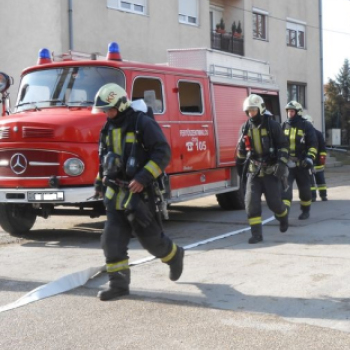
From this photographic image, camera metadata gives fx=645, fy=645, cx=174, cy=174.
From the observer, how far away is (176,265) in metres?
5.85

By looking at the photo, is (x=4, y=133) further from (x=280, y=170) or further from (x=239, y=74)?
(x=239, y=74)

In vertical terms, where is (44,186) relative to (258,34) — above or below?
below

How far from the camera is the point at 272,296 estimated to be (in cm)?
551

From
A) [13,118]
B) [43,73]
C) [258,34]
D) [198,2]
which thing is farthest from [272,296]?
[258,34]

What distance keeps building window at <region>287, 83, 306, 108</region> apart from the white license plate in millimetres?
22565

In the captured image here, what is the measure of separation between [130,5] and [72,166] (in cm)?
1361

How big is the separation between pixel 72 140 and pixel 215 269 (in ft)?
9.09

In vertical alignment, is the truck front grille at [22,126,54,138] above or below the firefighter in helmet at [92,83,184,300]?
above

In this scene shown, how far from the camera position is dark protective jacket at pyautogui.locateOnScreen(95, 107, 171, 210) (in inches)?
217

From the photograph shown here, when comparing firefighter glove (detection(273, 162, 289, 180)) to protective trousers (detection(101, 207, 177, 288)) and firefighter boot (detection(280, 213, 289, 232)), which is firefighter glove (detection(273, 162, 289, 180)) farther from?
protective trousers (detection(101, 207, 177, 288))

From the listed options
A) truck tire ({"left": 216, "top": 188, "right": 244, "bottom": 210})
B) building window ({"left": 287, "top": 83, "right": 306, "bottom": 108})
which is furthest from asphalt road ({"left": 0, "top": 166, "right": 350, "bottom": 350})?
building window ({"left": 287, "top": 83, "right": 306, "bottom": 108})

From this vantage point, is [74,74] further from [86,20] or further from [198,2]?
[198,2]

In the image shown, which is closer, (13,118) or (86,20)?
(13,118)

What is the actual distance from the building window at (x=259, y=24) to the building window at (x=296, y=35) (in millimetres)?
1887
